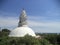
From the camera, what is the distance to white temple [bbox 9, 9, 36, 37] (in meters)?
45.0

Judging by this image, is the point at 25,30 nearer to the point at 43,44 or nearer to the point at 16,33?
the point at 16,33

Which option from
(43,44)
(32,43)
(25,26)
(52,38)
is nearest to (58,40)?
(52,38)

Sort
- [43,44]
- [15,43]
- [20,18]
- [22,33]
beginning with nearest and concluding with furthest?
[15,43], [43,44], [22,33], [20,18]

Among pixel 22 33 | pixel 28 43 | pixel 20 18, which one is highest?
pixel 20 18

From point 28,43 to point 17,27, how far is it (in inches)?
856

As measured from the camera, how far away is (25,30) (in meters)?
45.3

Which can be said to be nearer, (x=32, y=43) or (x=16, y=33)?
(x=32, y=43)

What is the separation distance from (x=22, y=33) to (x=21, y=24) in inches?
123

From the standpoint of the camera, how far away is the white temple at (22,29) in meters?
45.0

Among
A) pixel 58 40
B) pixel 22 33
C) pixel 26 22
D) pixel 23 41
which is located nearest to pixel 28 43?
pixel 23 41

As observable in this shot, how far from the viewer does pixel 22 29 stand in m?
45.5

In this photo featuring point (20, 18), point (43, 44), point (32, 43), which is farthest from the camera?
point (20, 18)

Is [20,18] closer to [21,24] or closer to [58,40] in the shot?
[21,24]

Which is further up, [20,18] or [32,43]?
[20,18]
